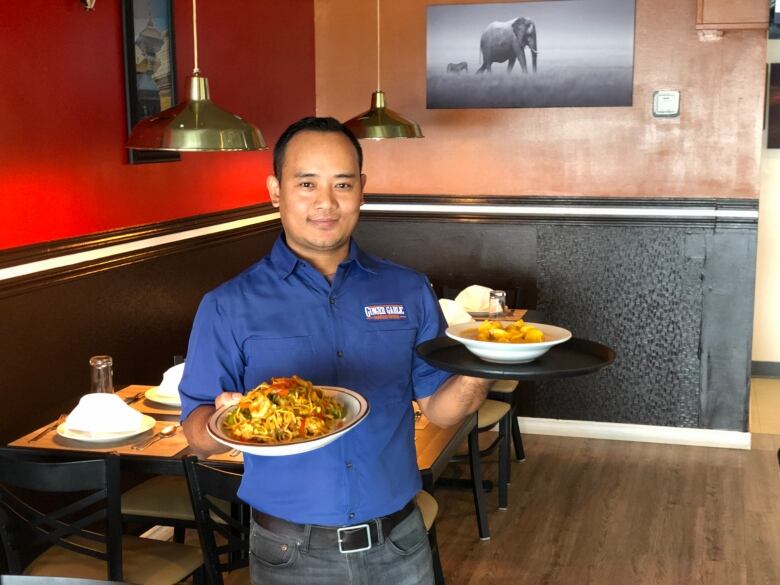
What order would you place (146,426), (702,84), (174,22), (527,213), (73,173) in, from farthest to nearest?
(527,213) < (702,84) < (174,22) < (73,173) < (146,426)

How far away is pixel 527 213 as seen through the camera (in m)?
5.62

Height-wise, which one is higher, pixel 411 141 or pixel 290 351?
pixel 411 141

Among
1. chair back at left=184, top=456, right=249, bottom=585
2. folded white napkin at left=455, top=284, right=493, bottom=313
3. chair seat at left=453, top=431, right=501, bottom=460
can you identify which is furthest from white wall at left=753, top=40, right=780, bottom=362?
chair back at left=184, top=456, right=249, bottom=585

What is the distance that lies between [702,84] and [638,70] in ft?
1.17

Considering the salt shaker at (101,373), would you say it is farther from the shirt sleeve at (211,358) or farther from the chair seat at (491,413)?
the chair seat at (491,413)

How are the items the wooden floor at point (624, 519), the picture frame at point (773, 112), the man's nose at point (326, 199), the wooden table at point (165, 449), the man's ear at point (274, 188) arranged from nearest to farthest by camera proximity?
the man's nose at point (326, 199) → the man's ear at point (274, 188) → the wooden table at point (165, 449) → the wooden floor at point (624, 519) → the picture frame at point (773, 112)

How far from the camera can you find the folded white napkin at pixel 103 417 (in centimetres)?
295

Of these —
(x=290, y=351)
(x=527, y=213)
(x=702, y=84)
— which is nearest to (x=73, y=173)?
(x=290, y=351)

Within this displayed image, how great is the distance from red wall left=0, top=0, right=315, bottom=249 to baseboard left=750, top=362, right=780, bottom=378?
173 inches

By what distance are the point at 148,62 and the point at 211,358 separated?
7.63 ft

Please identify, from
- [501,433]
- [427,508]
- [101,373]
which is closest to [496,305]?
[501,433]

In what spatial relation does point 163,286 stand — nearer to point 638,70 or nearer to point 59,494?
point 59,494

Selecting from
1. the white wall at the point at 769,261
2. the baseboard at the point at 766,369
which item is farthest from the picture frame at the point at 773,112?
the baseboard at the point at 766,369

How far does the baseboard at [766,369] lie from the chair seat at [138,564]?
5569 mm
